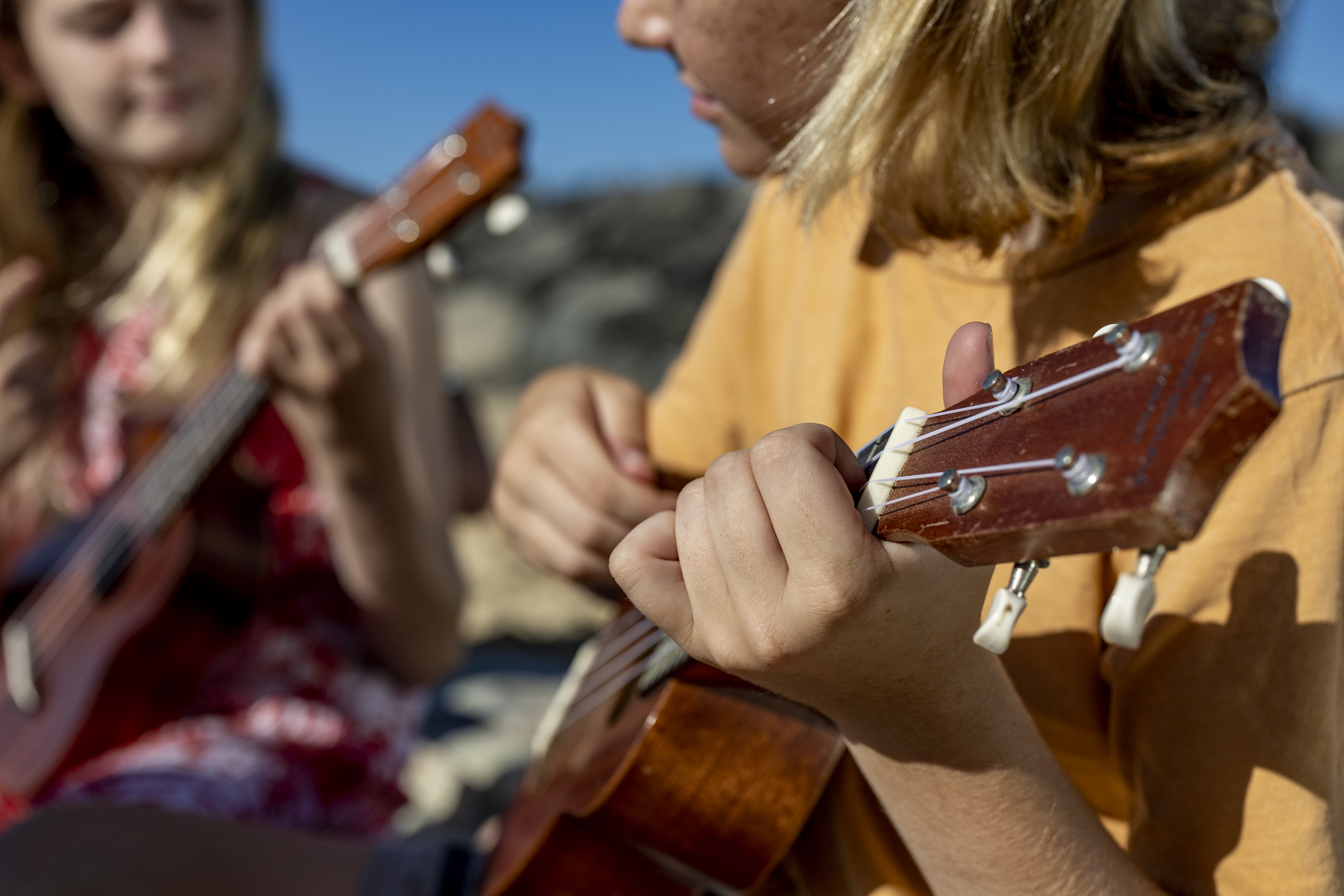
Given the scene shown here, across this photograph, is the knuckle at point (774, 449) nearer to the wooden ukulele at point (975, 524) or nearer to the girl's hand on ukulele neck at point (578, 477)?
the wooden ukulele at point (975, 524)

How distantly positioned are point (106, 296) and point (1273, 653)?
1905 millimetres

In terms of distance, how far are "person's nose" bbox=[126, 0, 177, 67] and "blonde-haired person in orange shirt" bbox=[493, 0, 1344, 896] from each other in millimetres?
1101

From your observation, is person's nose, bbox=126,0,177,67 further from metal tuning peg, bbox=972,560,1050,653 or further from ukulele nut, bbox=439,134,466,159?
metal tuning peg, bbox=972,560,1050,653

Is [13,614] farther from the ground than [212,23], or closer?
closer

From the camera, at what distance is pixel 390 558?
1.80 meters

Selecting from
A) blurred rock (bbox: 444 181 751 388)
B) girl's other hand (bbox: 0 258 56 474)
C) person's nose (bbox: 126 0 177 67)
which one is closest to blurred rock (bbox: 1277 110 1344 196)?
blurred rock (bbox: 444 181 751 388)

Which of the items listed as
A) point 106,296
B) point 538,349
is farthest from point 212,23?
point 538,349

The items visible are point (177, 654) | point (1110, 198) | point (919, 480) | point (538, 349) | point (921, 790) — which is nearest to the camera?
point (919, 480)

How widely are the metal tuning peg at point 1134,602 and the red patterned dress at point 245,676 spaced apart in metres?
1.20

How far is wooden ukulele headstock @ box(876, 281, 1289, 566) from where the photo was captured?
49cm

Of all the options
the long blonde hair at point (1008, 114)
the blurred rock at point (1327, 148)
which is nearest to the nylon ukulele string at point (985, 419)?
the long blonde hair at point (1008, 114)

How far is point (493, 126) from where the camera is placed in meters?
1.49

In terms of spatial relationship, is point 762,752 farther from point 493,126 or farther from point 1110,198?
point 493,126

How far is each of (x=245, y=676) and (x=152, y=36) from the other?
0.98 metres
